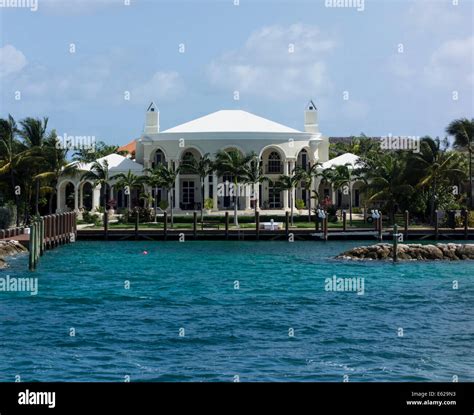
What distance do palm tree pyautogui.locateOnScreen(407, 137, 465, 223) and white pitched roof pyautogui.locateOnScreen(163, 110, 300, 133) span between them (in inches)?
576

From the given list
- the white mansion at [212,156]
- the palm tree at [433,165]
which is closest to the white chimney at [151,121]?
the white mansion at [212,156]

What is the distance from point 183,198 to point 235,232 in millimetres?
16469

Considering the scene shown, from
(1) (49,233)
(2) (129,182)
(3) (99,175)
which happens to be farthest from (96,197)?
(1) (49,233)

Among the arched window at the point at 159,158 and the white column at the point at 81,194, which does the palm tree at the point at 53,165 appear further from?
the arched window at the point at 159,158

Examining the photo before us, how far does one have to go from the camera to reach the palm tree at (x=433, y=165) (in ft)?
243

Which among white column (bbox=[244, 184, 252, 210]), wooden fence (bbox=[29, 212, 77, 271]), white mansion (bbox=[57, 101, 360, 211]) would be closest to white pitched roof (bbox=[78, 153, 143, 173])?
white mansion (bbox=[57, 101, 360, 211])

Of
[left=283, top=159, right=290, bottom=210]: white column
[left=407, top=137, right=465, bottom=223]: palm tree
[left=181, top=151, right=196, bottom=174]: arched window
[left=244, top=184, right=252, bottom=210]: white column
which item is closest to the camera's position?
[left=407, top=137, right=465, bottom=223]: palm tree

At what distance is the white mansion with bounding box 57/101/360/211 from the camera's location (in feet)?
274

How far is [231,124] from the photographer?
88.3 metres

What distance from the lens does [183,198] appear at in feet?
281

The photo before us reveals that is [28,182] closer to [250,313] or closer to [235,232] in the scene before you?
[235,232]

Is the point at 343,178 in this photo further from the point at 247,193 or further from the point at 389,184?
the point at 247,193

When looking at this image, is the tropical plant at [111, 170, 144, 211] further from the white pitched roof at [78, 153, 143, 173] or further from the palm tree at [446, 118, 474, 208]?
the palm tree at [446, 118, 474, 208]
